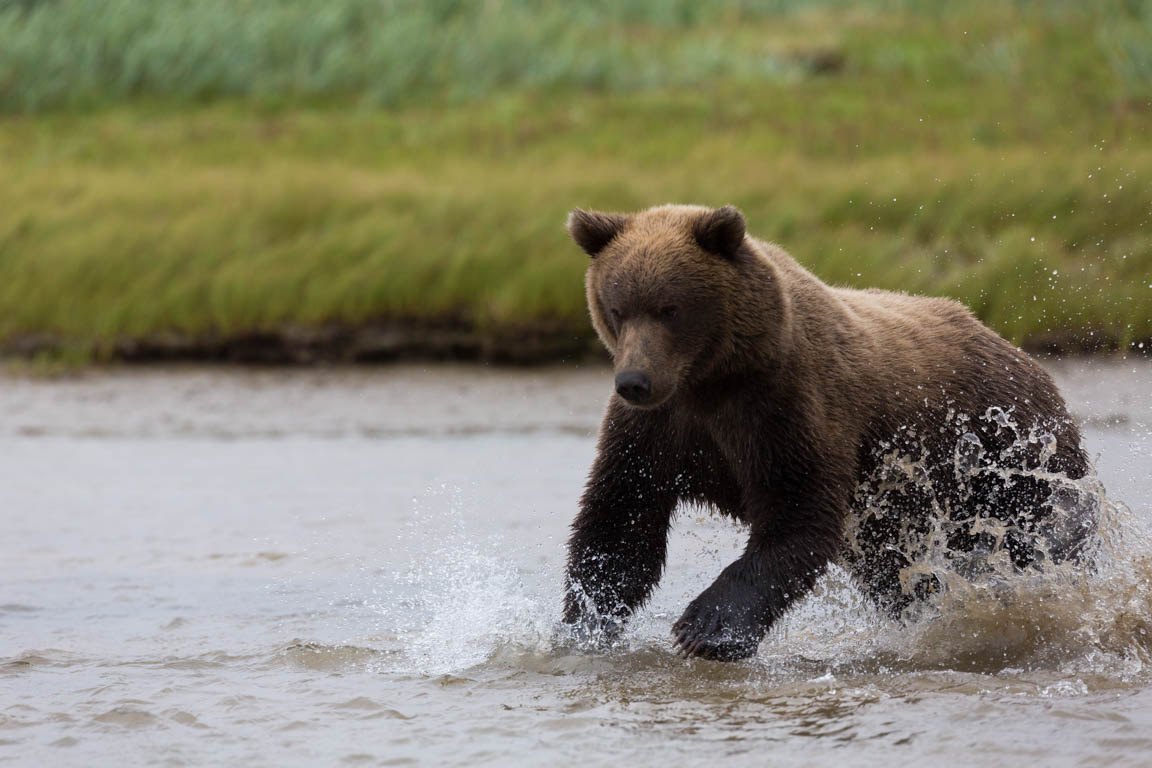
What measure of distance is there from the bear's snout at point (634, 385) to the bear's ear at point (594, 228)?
0.59 meters

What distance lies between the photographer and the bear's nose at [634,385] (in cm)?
456

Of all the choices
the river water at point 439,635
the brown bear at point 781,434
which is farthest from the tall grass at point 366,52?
the brown bear at point 781,434

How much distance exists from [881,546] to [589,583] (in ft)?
3.35

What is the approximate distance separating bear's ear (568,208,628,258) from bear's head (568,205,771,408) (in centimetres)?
8

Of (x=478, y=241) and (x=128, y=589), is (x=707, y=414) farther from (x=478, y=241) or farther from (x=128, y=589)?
(x=478, y=241)

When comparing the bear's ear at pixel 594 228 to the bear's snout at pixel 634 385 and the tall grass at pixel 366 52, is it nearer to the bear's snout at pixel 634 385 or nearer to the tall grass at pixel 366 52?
the bear's snout at pixel 634 385

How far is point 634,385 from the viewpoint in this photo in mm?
4566

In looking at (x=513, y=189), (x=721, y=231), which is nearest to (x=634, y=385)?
(x=721, y=231)

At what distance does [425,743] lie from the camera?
4.41 m

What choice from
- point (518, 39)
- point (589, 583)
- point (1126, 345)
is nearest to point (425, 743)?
point (589, 583)

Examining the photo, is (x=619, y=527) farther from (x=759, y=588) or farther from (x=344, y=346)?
(x=344, y=346)

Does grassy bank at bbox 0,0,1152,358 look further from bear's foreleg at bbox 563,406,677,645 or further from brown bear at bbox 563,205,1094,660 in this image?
bear's foreleg at bbox 563,406,677,645

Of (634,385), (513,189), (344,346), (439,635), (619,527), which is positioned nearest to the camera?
(634,385)

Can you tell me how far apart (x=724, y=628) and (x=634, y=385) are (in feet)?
2.86
